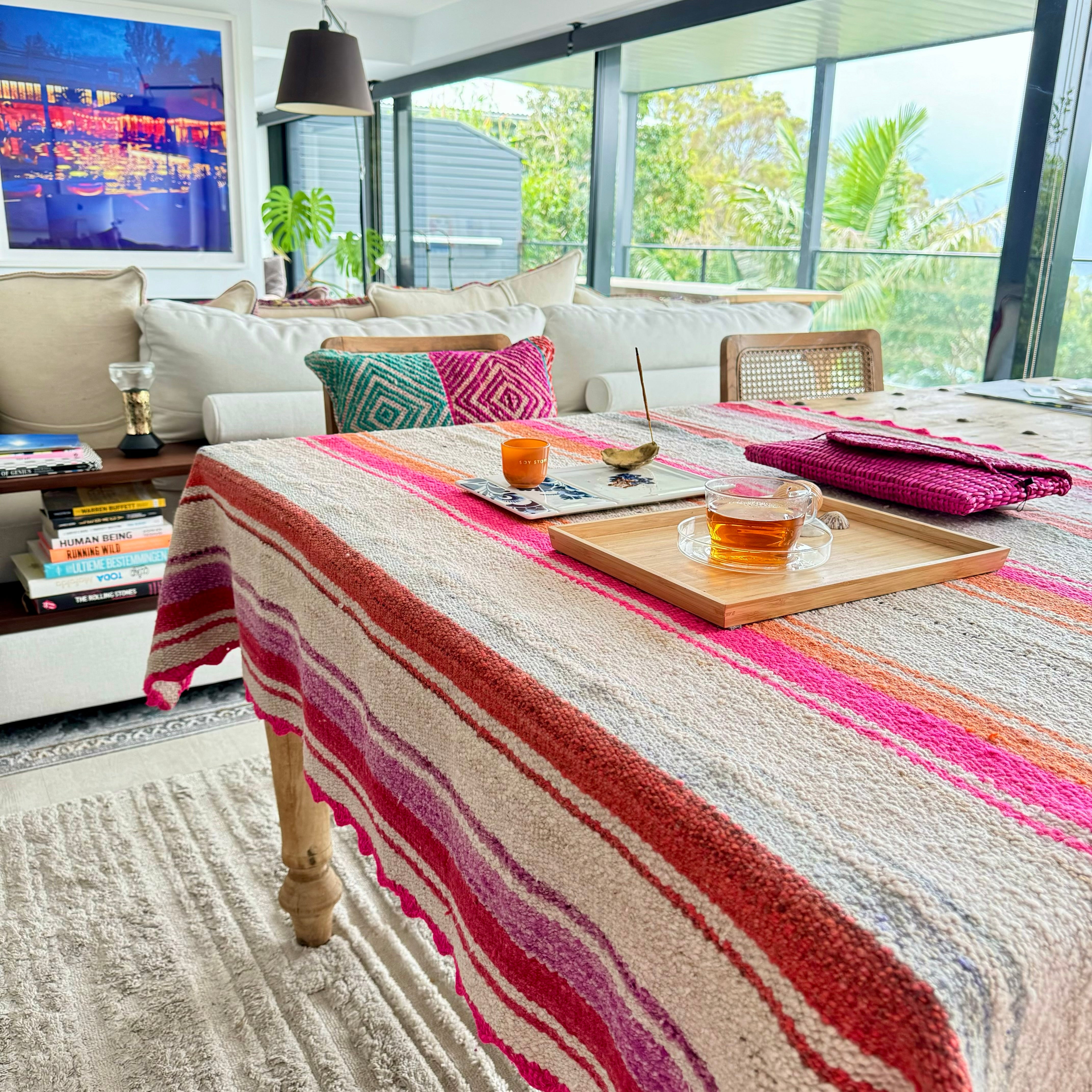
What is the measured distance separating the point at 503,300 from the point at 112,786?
5.74ft

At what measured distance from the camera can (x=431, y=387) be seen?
168cm

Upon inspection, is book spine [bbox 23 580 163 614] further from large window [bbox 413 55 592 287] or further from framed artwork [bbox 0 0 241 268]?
large window [bbox 413 55 592 287]

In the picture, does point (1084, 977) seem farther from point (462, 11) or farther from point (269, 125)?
point (269, 125)

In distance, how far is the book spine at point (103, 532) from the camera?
6.59 feet

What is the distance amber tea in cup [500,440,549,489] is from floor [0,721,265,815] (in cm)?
111

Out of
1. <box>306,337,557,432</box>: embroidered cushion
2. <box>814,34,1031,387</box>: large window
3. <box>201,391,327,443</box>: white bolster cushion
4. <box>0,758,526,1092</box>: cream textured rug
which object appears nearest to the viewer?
<box>0,758,526,1092</box>: cream textured rug

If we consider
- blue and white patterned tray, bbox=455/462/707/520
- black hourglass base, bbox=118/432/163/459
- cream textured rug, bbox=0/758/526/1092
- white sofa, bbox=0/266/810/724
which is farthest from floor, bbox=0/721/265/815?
blue and white patterned tray, bbox=455/462/707/520

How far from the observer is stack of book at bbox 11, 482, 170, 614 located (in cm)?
199

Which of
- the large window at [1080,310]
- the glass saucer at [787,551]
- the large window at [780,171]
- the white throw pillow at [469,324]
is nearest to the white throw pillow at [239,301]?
the white throw pillow at [469,324]

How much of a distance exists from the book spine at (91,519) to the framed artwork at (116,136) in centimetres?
371

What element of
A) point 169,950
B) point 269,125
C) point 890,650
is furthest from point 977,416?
point 269,125

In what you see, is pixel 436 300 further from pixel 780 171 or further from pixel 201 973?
pixel 780 171

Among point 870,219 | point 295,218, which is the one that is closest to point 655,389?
point 870,219

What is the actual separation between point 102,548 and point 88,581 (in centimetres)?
8
